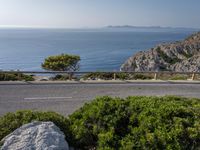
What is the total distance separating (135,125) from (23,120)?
6.98 ft

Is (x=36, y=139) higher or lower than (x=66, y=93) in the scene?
higher

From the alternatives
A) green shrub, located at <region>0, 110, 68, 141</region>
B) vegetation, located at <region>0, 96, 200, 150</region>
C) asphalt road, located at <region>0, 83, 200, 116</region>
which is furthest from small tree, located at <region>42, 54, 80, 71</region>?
vegetation, located at <region>0, 96, 200, 150</region>

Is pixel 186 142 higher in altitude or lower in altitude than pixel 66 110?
higher

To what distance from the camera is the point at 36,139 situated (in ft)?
17.1

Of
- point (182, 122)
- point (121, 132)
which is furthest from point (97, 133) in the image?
point (182, 122)

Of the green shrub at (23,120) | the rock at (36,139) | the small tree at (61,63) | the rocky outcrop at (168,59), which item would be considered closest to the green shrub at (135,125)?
the green shrub at (23,120)

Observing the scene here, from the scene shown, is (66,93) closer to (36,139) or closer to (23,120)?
(23,120)

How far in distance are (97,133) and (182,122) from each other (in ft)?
4.89

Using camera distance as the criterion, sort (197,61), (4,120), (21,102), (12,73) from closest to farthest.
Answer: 1. (4,120)
2. (21,102)
3. (12,73)
4. (197,61)

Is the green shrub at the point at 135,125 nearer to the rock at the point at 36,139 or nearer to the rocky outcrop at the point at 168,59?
the rock at the point at 36,139

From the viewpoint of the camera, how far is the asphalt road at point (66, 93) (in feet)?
44.5

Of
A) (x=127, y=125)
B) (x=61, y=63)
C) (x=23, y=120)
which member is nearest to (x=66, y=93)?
(x=23, y=120)

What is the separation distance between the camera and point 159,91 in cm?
1769

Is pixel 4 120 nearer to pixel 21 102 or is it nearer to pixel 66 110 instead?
pixel 66 110
